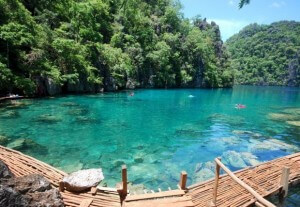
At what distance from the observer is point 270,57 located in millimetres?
122938

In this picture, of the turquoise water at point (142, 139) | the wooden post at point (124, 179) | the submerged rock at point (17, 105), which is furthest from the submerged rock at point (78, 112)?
the wooden post at point (124, 179)

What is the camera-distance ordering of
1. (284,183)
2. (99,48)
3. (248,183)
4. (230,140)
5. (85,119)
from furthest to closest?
1. (99,48)
2. (85,119)
3. (230,140)
4. (248,183)
5. (284,183)

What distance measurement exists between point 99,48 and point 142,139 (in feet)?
90.3

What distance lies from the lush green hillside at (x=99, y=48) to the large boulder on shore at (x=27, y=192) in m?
20.0

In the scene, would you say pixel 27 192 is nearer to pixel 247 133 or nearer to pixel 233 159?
pixel 233 159

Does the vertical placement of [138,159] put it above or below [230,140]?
above

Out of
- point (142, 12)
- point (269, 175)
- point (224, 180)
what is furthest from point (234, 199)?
point (142, 12)

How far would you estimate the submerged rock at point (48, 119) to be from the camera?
1831cm

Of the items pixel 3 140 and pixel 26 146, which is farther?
pixel 3 140

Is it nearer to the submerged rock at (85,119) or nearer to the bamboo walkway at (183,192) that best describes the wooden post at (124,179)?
the bamboo walkway at (183,192)

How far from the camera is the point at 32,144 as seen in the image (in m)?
13.2

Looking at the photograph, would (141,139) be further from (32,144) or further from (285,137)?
(285,137)

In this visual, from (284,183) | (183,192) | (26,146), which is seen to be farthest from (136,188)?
(26,146)

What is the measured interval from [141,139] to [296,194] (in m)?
9.05
